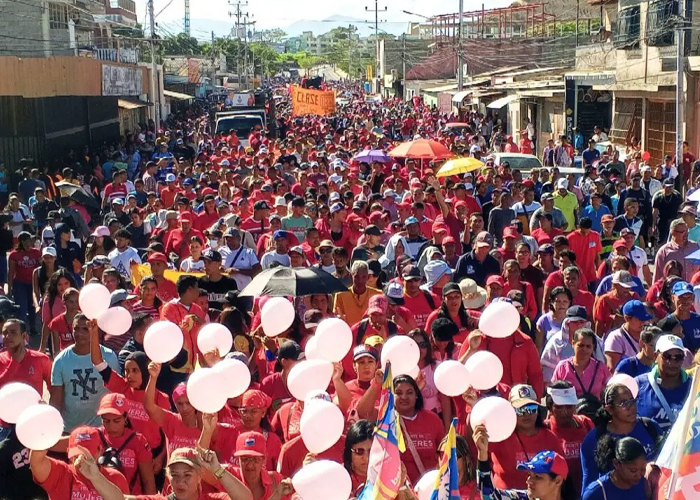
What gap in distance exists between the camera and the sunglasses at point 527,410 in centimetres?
596

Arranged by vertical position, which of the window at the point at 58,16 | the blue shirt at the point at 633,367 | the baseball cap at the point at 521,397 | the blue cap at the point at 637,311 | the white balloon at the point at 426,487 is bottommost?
the blue shirt at the point at 633,367

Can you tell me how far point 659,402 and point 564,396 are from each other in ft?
2.29

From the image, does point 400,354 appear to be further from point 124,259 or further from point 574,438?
point 124,259

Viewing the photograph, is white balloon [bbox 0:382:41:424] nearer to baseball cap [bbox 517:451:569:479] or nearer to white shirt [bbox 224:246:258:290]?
baseball cap [bbox 517:451:569:479]

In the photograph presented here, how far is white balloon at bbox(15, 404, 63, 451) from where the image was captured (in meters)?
5.27

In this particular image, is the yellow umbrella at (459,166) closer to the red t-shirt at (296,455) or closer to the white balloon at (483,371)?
the white balloon at (483,371)

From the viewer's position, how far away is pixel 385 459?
489 centimetres

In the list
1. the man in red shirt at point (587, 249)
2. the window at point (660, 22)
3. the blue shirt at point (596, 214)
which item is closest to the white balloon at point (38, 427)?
the man in red shirt at point (587, 249)

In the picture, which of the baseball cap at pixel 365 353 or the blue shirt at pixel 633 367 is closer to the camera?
the baseball cap at pixel 365 353

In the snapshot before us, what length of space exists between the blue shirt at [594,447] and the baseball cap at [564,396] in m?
0.29

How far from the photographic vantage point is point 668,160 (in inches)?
752

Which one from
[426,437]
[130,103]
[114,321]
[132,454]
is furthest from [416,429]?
[130,103]

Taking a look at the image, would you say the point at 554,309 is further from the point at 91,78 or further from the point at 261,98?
the point at 261,98

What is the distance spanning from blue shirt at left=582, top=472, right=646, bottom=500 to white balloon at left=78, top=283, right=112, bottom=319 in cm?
376
